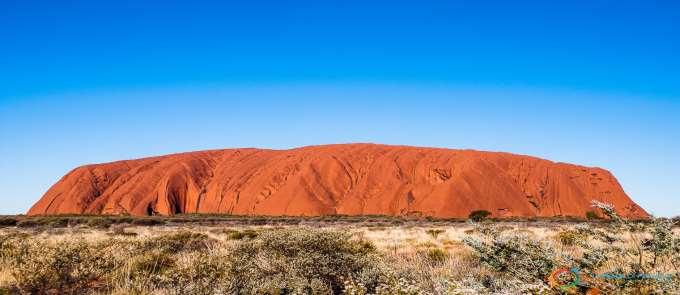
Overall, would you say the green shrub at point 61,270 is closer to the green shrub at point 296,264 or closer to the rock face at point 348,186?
the green shrub at point 296,264

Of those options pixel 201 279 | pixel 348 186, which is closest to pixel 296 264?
pixel 201 279

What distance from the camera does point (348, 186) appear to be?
234 ft

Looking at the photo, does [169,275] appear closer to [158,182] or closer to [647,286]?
[647,286]

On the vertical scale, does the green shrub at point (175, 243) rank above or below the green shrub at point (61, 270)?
below

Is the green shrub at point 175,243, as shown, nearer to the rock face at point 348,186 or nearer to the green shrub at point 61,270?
the green shrub at point 61,270

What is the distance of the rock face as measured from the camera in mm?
65062

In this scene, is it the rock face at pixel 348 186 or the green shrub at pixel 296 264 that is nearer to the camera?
the green shrub at pixel 296 264

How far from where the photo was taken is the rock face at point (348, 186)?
65.1 m

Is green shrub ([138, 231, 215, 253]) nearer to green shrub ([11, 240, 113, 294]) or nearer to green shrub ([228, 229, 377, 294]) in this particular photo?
green shrub ([11, 240, 113, 294])

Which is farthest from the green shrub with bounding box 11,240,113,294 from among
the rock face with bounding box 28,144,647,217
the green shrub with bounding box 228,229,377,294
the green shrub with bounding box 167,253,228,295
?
the rock face with bounding box 28,144,647,217

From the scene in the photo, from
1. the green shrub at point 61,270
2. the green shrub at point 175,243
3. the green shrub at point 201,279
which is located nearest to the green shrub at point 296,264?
the green shrub at point 201,279

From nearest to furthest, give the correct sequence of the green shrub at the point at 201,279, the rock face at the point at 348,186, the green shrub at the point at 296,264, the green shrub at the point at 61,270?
the green shrub at the point at 201,279 → the green shrub at the point at 296,264 → the green shrub at the point at 61,270 → the rock face at the point at 348,186

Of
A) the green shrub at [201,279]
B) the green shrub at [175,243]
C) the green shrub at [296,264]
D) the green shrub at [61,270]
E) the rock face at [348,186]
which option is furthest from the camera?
the rock face at [348,186]

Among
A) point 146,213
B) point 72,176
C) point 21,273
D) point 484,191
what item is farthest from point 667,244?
point 72,176
